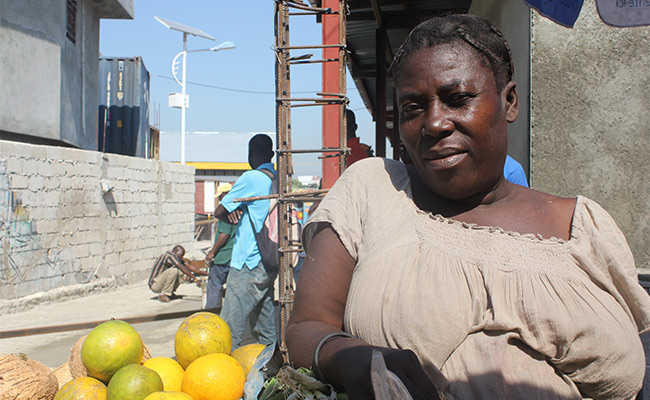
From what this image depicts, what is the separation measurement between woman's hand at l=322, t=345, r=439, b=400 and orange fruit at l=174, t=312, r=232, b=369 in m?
1.16

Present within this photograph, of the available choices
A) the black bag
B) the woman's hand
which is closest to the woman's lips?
the woman's hand

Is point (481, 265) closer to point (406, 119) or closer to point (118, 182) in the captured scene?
point (406, 119)

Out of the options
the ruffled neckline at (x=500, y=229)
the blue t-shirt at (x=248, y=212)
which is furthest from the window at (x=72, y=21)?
the ruffled neckline at (x=500, y=229)

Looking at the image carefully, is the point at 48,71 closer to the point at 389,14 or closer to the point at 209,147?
the point at 389,14

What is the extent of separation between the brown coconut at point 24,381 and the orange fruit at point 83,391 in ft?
0.38

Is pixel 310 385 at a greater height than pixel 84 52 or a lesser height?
lesser

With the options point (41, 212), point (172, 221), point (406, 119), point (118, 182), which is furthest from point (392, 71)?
point (172, 221)

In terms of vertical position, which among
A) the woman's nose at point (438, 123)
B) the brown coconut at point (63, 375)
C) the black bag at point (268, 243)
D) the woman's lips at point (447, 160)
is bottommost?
the brown coconut at point (63, 375)

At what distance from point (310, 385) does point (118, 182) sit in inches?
383

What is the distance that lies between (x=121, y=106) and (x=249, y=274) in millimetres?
12583

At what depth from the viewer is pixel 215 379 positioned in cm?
189

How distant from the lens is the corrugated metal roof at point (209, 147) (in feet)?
119

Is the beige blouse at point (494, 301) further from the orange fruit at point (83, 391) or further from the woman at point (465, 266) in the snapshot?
the orange fruit at point (83, 391)

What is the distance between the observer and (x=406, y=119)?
1.41 metres
